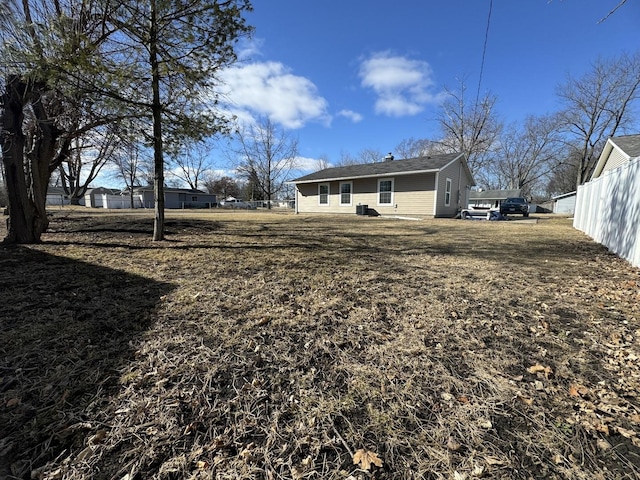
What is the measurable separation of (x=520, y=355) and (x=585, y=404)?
20.4 inches

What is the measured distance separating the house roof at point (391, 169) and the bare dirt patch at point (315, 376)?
42.8 feet

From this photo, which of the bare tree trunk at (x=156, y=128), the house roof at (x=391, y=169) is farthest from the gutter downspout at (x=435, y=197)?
the bare tree trunk at (x=156, y=128)

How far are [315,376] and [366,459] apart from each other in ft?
2.19

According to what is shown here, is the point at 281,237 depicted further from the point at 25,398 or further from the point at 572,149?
the point at 572,149

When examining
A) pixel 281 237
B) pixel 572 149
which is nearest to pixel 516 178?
pixel 572 149

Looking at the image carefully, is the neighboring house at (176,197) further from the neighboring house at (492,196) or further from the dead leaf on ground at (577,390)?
the dead leaf on ground at (577,390)

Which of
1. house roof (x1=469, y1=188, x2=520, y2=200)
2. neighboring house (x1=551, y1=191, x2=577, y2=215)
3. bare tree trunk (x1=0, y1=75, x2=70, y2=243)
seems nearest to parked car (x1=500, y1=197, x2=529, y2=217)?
neighboring house (x1=551, y1=191, x2=577, y2=215)

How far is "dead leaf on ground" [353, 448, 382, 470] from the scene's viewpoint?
1.38 meters

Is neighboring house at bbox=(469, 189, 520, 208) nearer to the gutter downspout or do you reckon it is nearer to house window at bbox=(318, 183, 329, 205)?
the gutter downspout

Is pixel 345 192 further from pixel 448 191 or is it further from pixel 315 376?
pixel 315 376

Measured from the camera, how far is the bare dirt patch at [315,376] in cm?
141

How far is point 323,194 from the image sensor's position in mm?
21062

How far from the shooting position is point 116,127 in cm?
618

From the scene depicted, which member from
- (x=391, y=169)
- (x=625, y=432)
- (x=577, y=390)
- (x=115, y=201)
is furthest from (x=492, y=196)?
(x=115, y=201)
